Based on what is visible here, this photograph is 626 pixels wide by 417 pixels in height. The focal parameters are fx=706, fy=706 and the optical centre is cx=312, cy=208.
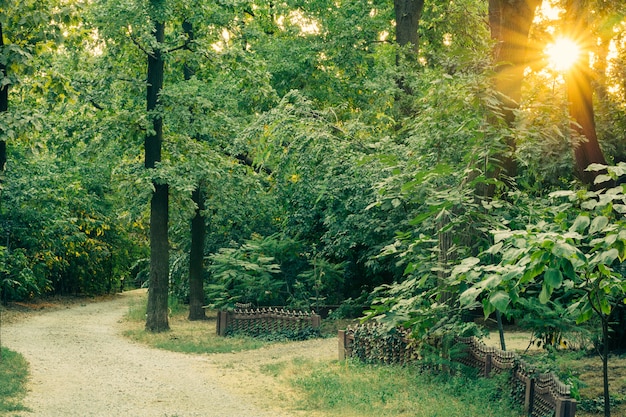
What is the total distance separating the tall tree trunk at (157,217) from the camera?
819 inches

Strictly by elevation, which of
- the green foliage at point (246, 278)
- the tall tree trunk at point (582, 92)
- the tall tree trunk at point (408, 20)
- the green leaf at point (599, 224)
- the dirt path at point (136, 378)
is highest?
the tall tree trunk at point (408, 20)

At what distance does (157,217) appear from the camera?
828 inches

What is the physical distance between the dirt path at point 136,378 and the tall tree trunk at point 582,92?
6.49m

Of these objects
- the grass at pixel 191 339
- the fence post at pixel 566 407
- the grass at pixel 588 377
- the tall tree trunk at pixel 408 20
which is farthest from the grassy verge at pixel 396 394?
the tall tree trunk at pixel 408 20

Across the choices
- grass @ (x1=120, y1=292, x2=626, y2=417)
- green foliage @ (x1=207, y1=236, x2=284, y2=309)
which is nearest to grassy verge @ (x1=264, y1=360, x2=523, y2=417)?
grass @ (x1=120, y1=292, x2=626, y2=417)

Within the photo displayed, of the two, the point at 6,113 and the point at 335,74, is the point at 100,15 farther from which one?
the point at 335,74

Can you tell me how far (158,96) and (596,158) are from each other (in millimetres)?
12863

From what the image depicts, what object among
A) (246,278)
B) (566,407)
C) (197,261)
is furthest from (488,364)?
(197,261)

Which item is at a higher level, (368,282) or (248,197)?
(248,197)

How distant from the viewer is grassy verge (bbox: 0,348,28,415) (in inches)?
407

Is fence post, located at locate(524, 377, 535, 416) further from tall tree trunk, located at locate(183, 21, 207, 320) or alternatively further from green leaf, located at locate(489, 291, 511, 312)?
tall tree trunk, located at locate(183, 21, 207, 320)

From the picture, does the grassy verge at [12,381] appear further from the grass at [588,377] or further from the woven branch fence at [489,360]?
the grass at [588,377]

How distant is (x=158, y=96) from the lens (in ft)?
67.3

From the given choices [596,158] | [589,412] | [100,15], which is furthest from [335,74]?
[589,412]
